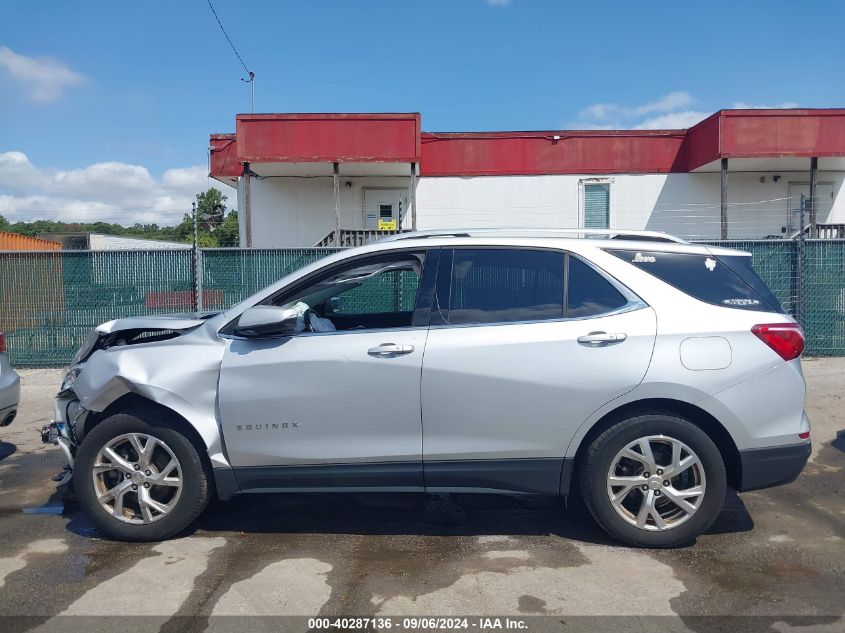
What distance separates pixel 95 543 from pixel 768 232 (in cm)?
2114

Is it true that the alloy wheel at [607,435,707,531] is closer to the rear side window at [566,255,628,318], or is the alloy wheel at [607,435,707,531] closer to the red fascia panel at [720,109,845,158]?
the rear side window at [566,255,628,318]

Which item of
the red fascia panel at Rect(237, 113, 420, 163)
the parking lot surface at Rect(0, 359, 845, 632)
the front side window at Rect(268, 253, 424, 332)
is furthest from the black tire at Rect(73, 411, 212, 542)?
the red fascia panel at Rect(237, 113, 420, 163)

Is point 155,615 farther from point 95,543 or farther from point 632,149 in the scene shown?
point 632,149

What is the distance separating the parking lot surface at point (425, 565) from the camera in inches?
137

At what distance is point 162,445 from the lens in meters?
4.26

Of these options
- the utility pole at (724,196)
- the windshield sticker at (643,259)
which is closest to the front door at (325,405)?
the windshield sticker at (643,259)

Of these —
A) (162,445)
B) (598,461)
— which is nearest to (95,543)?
(162,445)

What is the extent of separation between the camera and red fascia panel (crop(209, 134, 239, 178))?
21.9m

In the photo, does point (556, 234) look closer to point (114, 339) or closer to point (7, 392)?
point (114, 339)

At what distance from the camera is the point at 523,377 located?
4051 millimetres

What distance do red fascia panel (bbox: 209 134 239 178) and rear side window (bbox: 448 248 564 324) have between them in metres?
18.8

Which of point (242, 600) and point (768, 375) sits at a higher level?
point (768, 375)

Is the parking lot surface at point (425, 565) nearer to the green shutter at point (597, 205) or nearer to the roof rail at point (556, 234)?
the roof rail at point (556, 234)

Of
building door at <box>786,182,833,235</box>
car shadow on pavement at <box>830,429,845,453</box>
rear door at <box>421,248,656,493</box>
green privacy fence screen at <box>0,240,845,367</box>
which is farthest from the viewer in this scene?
building door at <box>786,182,833,235</box>
